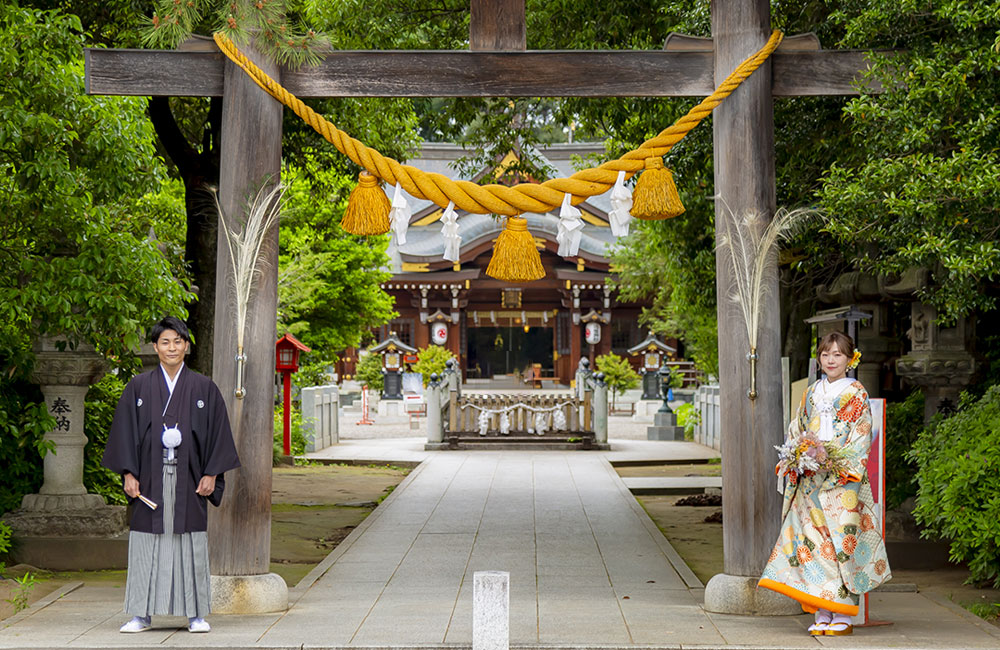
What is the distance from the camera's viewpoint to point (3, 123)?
6523mm

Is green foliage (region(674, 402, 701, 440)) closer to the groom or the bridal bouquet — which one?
the bridal bouquet

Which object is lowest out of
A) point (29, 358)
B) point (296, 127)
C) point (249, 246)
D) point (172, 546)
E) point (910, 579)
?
point (910, 579)

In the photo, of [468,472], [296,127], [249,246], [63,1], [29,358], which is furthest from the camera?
[468,472]

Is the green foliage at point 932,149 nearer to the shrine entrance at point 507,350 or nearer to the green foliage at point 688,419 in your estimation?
the green foliage at point 688,419

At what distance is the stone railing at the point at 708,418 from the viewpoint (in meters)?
20.2

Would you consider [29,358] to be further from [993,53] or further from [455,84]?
[993,53]

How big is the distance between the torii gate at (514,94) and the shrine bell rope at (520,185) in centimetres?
10

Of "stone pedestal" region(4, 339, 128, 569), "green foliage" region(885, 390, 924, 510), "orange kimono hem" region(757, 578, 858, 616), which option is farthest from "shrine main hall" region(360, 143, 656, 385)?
"orange kimono hem" region(757, 578, 858, 616)

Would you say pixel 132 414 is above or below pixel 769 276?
below

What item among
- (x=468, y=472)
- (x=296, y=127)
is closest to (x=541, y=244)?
(x=468, y=472)

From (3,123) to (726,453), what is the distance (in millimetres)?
4857

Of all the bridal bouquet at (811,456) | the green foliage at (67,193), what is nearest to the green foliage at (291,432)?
the green foliage at (67,193)

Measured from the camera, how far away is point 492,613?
512cm

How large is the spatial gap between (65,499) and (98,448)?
0.79 metres
